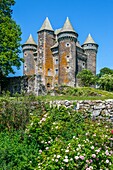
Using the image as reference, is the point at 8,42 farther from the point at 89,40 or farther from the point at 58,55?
the point at 89,40

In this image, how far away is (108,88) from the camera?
51062mm

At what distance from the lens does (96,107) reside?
11.4m

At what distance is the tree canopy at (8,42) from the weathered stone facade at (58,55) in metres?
24.1

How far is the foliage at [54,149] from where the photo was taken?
577cm

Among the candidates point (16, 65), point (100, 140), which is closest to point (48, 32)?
point (16, 65)

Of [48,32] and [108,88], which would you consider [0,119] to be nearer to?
[108,88]

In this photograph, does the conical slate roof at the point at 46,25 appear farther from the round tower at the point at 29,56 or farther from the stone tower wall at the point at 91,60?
the stone tower wall at the point at 91,60

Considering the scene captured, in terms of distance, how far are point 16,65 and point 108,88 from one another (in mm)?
25908

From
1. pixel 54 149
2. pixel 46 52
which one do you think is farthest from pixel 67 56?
pixel 54 149

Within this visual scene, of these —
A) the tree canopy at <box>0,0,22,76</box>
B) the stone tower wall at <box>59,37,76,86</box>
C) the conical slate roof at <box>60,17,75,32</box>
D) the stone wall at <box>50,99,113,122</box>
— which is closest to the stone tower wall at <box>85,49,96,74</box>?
the stone tower wall at <box>59,37,76,86</box>

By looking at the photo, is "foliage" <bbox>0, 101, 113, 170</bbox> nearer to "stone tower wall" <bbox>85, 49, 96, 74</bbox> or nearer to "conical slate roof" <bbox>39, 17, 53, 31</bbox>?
"conical slate roof" <bbox>39, 17, 53, 31</bbox>

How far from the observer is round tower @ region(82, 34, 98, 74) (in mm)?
62694

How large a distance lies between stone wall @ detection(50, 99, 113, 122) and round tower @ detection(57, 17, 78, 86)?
42.3 meters

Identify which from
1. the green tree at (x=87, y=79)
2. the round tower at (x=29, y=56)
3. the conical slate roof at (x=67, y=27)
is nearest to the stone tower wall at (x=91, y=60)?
the conical slate roof at (x=67, y=27)
